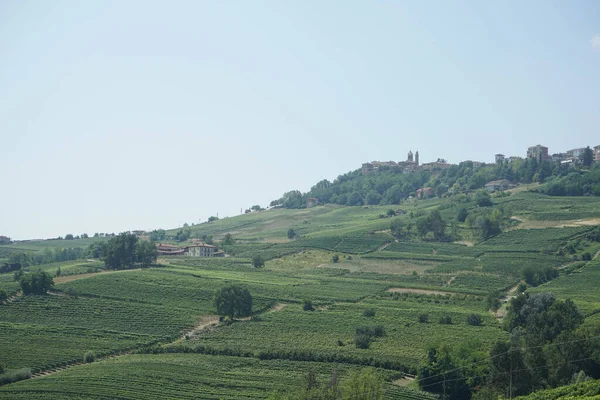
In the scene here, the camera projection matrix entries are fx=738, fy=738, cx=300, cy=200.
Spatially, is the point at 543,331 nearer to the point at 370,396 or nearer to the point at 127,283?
the point at 370,396

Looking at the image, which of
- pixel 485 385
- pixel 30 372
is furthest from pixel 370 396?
pixel 30 372

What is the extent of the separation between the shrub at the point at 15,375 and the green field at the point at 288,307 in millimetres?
1828

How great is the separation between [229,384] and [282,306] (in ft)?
97.4

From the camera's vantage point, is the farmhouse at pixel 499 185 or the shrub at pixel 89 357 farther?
the farmhouse at pixel 499 185

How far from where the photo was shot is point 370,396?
41656 millimetres

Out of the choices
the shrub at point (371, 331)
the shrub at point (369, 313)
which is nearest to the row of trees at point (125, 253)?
the shrub at point (369, 313)

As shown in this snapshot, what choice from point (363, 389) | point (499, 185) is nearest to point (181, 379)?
point (363, 389)

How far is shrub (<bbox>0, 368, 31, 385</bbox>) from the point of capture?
51906 millimetres

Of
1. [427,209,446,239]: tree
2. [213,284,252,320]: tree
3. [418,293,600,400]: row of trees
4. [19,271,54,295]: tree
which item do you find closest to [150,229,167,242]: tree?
[427,209,446,239]: tree

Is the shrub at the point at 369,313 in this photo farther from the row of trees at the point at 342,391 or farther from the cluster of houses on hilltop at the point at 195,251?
the cluster of houses on hilltop at the point at 195,251

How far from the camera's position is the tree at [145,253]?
343 feet

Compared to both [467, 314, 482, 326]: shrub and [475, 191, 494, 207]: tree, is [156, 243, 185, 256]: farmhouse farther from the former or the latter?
[467, 314, 482, 326]: shrub

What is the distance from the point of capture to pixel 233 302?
238 ft

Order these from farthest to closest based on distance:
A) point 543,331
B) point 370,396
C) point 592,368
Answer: point 543,331 → point 592,368 → point 370,396
